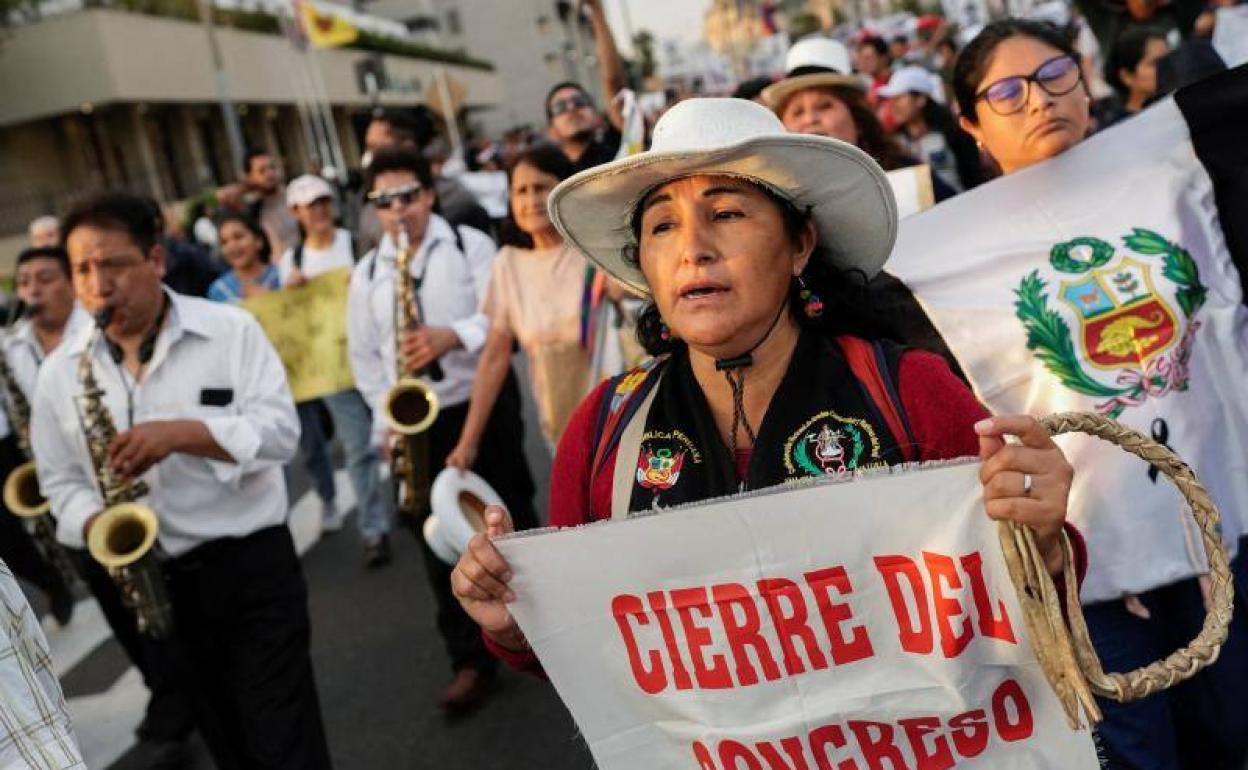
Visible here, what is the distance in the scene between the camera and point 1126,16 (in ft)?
25.0

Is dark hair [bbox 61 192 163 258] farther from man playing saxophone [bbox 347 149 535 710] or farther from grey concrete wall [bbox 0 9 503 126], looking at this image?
grey concrete wall [bbox 0 9 503 126]

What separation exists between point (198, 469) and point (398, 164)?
208 centimetres

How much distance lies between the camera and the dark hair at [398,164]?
17.6ft

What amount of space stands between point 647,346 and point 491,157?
63.5 ft

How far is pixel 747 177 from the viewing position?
85.4 inches

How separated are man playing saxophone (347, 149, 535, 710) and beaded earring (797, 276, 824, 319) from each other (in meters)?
2.90

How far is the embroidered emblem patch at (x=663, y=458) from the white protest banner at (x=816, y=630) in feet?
0.75

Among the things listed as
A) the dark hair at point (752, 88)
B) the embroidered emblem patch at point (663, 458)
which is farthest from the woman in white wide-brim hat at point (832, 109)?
the embroidered emblem patch at point (663, 458)

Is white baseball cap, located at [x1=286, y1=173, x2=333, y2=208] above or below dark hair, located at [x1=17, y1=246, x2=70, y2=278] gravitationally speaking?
above

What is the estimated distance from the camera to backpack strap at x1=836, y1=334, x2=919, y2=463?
Result: 2084mm

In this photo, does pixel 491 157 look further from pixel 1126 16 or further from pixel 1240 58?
pixel 1240 58

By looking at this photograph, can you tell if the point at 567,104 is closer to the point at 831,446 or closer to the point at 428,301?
the point at 428,301

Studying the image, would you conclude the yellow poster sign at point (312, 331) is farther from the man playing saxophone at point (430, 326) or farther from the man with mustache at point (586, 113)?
the man with mustache at point (586, 113)

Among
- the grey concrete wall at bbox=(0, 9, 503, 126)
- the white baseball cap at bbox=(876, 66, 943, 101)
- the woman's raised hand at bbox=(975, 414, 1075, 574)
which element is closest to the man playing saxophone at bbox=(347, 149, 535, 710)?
the white baseball cap at bbox=(876, 66, 943, 101)
